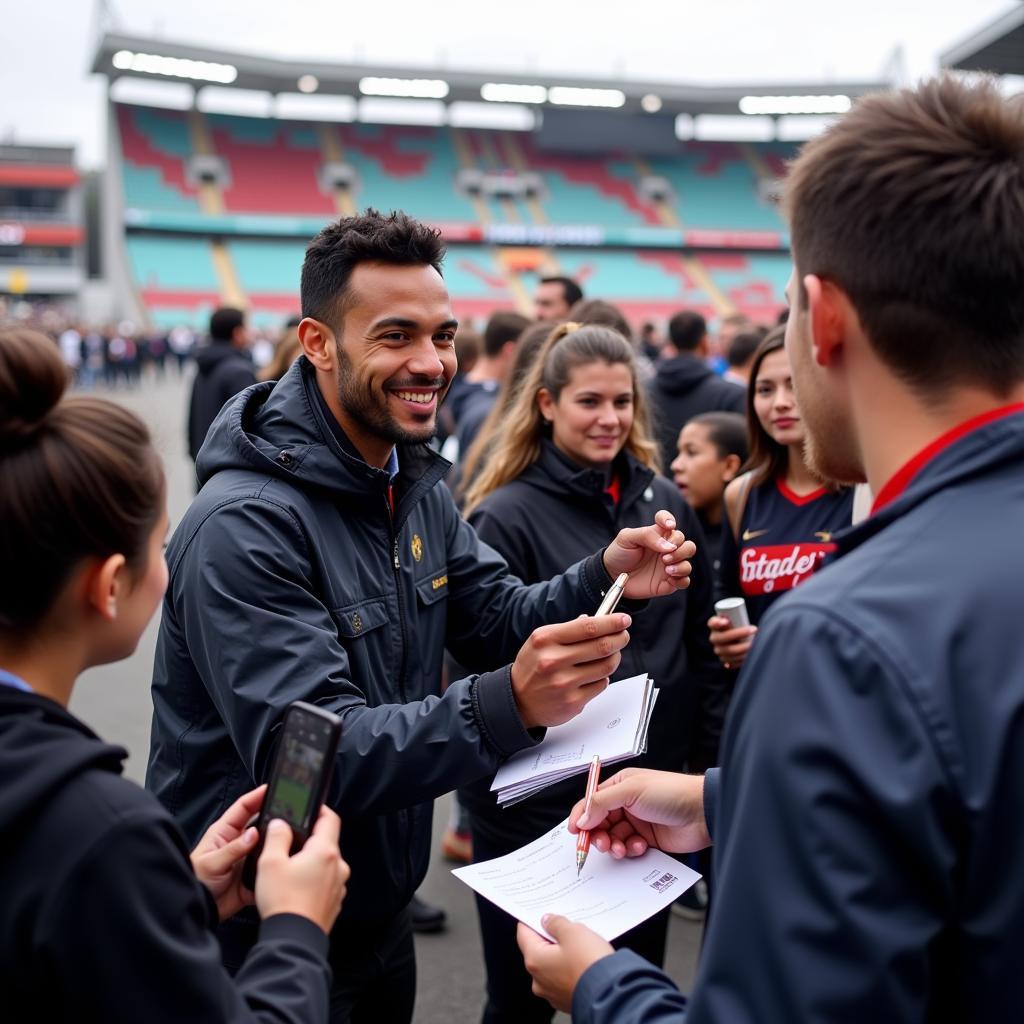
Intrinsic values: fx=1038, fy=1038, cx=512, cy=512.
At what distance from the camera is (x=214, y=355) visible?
7.85 metres

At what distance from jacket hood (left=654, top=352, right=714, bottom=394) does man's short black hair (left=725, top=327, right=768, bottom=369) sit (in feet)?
2.90

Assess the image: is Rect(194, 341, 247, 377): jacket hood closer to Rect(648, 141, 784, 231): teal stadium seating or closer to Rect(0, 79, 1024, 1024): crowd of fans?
Rect(0, 79, 1024, 1024): crowd of fans

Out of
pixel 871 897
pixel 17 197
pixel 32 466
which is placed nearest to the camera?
pixel 871 897

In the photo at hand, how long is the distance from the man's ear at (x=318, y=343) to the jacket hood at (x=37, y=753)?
1.30 meters

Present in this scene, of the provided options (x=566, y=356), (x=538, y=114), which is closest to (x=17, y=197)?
(x=538, y=114)

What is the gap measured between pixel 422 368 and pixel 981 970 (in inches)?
69.7

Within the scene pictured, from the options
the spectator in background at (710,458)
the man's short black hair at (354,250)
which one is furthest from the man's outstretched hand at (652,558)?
the spectator in background at (710,458)

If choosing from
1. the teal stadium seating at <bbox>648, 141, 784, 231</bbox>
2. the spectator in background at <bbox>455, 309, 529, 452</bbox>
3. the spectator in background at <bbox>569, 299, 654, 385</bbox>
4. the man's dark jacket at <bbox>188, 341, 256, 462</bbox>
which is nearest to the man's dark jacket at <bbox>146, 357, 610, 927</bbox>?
the spectator in background at <bbox>569, 299, 654, 385</bbox>

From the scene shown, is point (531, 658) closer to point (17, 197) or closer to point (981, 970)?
point (981, 970)

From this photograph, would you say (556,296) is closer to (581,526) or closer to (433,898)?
(581,526)

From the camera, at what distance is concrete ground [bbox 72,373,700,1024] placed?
3.48 metres

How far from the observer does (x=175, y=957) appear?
1182 millimetres

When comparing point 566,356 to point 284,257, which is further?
point 284,257

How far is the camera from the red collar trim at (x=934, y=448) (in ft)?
3.71
